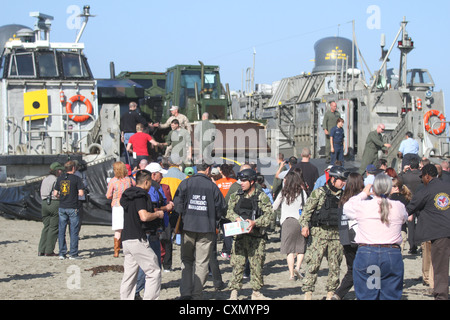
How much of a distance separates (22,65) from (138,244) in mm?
13677

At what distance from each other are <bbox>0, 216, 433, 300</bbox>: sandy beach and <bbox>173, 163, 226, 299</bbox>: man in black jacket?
0.44 meters

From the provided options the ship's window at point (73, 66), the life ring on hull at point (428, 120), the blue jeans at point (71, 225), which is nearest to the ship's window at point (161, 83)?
the ship's window at point (73, 66)

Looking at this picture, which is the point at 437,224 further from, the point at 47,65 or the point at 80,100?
the point at 47,65

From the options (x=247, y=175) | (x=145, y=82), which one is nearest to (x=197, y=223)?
(x=247, y=175)

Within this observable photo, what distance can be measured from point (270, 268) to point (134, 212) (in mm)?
4540

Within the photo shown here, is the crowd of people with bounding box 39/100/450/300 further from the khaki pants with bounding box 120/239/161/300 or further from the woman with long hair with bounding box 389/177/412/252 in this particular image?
the woman with long hair with bounding box 389/177/412/252

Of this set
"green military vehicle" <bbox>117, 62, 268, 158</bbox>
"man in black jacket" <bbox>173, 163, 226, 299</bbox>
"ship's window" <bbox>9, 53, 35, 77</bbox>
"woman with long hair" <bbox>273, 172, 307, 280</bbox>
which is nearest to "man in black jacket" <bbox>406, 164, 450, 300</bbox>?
"woman with long hair" <bbox>273, 172, 307, 280</bbox>

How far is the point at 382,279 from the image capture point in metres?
6.91

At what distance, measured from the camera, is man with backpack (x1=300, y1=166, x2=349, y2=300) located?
8633 millimetres

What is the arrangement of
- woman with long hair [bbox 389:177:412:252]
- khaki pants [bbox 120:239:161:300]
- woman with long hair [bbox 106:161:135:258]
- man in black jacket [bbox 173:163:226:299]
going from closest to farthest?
khaki pants [bbox 120:239:161:300], man in black jacket [bbox 173:163:226:299], woman with long hair [bbox 106:161:135:258], woman with long hair [bbox 389:177:412:252]

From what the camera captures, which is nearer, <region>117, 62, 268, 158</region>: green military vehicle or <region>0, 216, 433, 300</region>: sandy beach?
<region>0, 216, 433, 300</region>: sandy beach

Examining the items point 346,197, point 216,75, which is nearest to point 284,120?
point 216,75

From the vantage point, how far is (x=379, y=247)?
6965mm

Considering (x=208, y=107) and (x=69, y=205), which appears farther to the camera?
(x=208, y=107)
